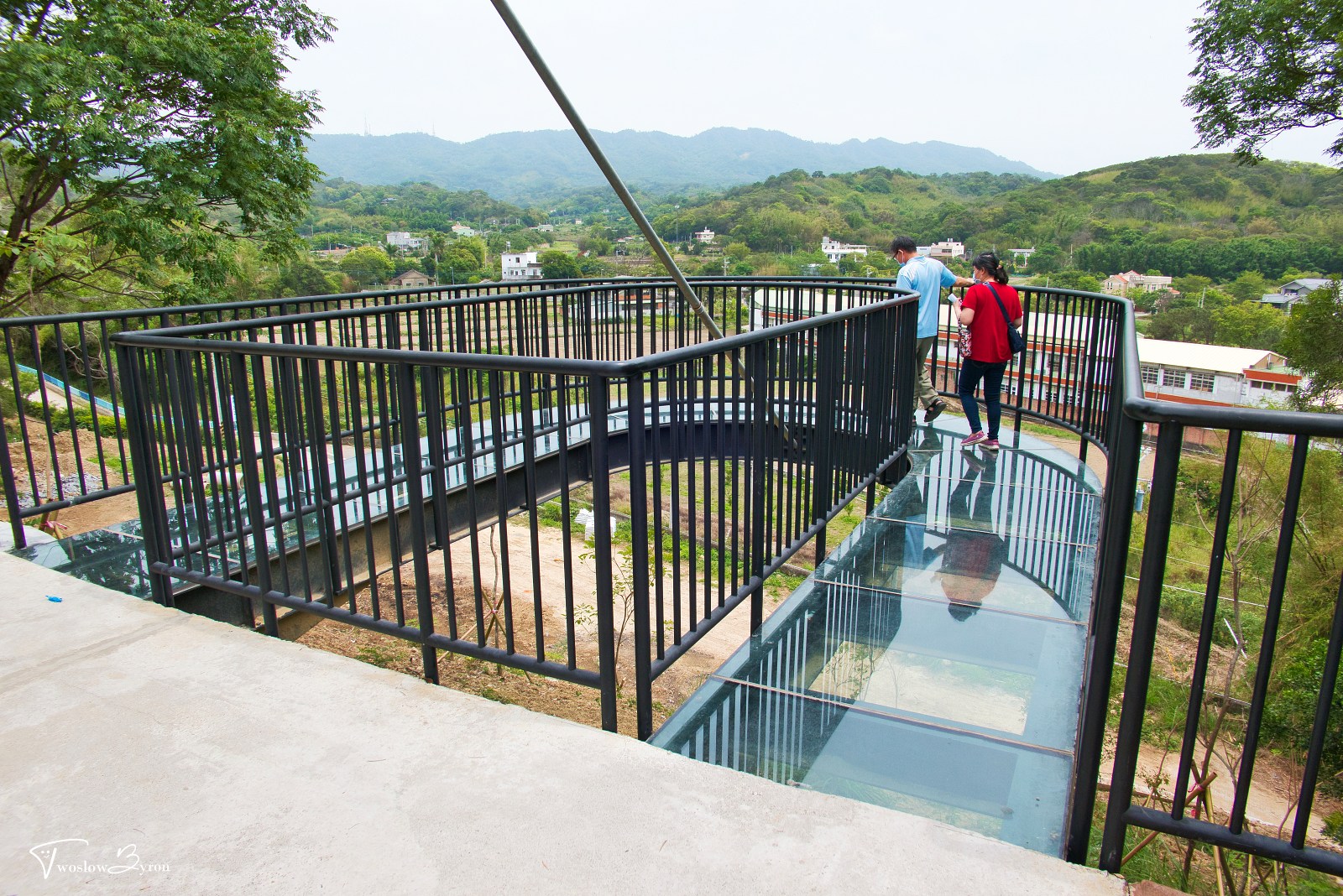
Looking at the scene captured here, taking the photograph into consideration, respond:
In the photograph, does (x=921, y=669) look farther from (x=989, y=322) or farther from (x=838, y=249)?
(x=838, y=249)

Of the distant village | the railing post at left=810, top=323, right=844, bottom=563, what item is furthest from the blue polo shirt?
the distant village

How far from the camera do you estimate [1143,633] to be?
5.92ft

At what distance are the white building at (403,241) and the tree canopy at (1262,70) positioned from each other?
3329cm

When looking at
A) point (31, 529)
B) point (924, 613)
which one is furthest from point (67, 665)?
point (924, 613)

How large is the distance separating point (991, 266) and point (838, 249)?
43.6 meters

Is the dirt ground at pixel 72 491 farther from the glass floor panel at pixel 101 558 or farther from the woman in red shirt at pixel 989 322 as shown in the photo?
the woman in red shirt at pixel 989 322

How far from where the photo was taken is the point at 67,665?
2.83 metres

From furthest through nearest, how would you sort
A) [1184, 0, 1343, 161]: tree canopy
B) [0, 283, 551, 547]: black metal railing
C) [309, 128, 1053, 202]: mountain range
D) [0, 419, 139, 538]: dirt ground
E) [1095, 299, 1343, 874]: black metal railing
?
1. [309, 128, 1053, 202]: mountain range
2. [1184, 0, 1343, 161]: tree canopy
3. [0, 419, 139, 538]: dirt ground
4. [0, 283, 551, 547]: black metal railing
5. [1095, 299, 1343, 874]: black metal railing

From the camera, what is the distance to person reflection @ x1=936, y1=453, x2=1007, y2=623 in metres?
4.07

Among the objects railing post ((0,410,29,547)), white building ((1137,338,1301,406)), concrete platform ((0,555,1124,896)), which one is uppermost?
railing post ((0,410,29,547))

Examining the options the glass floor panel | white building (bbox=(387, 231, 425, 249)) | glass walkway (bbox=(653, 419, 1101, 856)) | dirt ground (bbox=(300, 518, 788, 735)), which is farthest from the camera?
white building (bbox=(387, 231, 425, 249))

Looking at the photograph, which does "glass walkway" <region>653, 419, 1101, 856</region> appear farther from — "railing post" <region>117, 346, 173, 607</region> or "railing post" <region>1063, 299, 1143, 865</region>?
"railing post" <region>117, 346, 173, 607</region>

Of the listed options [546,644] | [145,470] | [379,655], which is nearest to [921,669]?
[145,470]

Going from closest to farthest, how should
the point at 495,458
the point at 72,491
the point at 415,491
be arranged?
the point at 415,491
the point at 495,458
the point at 72,491
